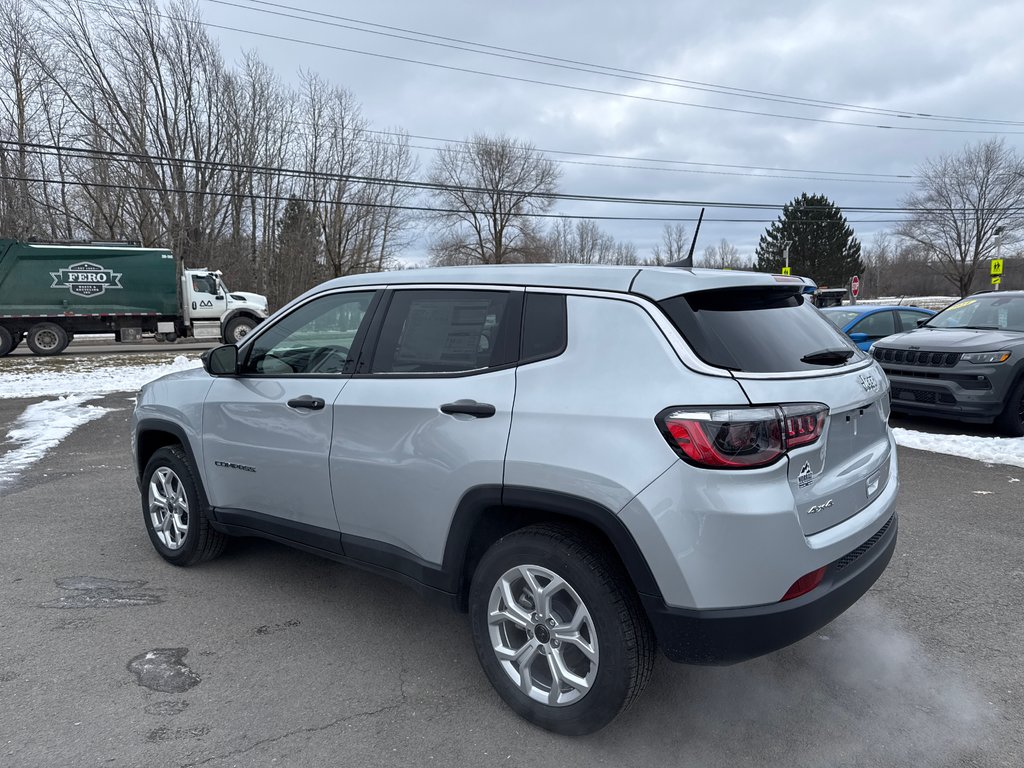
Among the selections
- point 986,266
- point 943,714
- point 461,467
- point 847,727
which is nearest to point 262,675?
point 461,467

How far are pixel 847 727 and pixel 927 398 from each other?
6.50 meters

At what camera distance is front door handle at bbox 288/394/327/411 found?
10.9 feet

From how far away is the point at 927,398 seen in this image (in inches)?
314

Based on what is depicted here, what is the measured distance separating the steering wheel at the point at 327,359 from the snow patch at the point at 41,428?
4.57 metres

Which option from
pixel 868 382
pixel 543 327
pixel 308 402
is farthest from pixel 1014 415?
pixel 308 402

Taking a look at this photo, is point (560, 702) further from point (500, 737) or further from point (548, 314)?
point (548, 314)

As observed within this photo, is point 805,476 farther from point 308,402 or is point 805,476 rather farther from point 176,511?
point 176,511

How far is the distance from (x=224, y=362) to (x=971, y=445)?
7395 millimetres

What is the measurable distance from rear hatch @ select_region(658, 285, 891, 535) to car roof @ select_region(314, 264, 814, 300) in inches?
1.6

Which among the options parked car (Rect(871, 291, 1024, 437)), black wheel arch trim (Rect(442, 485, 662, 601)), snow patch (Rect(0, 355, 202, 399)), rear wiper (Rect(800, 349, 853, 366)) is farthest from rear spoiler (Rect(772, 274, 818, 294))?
snow patch (Rect(0, 355, 202, 399))

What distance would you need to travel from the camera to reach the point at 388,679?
305cm

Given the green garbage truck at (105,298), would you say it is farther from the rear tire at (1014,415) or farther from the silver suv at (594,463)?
the silver suv at (594,463)

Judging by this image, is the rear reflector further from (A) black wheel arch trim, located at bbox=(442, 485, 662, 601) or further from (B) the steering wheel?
(B) the steering wheel

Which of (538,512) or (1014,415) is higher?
(538,512)
